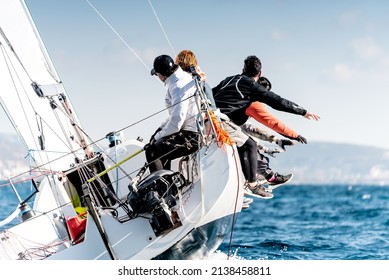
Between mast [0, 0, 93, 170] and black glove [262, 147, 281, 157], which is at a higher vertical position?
mast [0, 0, 93, 170]

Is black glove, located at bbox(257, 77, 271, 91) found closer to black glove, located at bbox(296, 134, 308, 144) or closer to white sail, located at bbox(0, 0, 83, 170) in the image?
black glove, located at bbox(296, 134, 308, 144)

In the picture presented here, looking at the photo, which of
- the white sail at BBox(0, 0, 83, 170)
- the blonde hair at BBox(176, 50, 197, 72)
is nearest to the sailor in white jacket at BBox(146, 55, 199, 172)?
the blonde hair at BBox(176, 50, 197, 72)

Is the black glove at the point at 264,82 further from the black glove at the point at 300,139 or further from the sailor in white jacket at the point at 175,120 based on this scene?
the sailor in white jacket at the point at 175,120

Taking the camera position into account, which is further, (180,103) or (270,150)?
(270,150)

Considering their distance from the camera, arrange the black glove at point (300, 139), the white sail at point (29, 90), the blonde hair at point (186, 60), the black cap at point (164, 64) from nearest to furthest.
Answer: the black cap at point (164, 64), the blonde hair at point (186, 60), the black glove at point (300, 139), the white sail at point (29, 90)

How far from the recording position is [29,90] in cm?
902

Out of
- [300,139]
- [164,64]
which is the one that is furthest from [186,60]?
[300,139]

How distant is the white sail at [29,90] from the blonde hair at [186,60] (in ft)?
7.68

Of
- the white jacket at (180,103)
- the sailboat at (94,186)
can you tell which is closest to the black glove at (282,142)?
the sailboat at (94,186)

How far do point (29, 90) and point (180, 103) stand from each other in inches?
122

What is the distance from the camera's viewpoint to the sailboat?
6699mm

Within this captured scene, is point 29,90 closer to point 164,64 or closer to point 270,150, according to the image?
point 164,64

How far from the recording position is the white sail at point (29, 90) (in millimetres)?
8945

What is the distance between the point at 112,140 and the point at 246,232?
6.66 m
